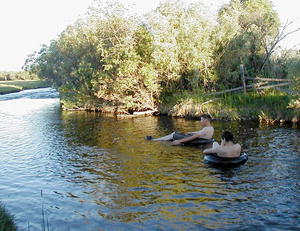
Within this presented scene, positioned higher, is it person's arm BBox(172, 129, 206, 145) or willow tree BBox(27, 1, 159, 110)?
willow tree BBox(27, 1, 159, 110)

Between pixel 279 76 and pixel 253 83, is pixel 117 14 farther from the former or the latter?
pixel 279 76

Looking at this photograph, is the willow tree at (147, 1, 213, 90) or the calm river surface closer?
the calm river surface

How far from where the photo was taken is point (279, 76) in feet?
83.8

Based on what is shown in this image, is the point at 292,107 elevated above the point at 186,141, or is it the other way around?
the point at 292,107

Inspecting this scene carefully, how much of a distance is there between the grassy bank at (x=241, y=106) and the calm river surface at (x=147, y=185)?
1.91 meters

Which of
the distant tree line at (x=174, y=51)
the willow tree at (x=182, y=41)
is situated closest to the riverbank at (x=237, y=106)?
the distant tree line at (x=174, y=51)

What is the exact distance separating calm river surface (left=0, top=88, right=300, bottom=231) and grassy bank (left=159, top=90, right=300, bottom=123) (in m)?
1.91

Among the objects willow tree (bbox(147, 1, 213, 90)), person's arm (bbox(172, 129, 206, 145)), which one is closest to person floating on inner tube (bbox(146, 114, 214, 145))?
person's arm (bbox(172, 129, 206, 145))

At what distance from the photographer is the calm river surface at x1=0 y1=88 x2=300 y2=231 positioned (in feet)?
26.9

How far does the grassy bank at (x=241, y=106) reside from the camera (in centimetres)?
2039

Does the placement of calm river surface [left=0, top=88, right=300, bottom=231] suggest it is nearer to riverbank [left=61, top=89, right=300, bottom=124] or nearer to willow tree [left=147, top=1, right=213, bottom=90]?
riverbank [left=61, top=89, right=300, bottom=124]

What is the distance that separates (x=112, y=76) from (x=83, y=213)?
21.5m

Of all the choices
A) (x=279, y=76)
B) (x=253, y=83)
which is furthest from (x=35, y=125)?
(x=279, y=76)

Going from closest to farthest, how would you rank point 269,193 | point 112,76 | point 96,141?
1. point 269,193
2. point 96,141
3. point 112,76
